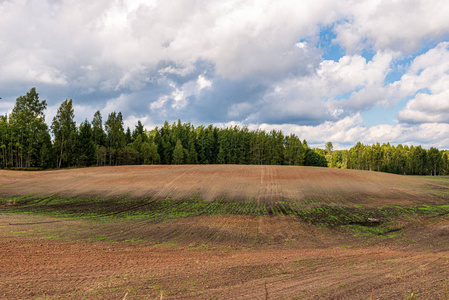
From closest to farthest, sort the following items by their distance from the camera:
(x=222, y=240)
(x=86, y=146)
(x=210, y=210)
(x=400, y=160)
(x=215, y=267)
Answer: (x=215, y=267), (x=222, y=240), (x=210, y=210), (x=86, y=146), (x=400, y=160)

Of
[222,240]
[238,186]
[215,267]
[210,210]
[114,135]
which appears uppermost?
[114,135]

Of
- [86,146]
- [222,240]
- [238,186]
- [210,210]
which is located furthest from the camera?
[86,146]

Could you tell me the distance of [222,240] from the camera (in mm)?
17266

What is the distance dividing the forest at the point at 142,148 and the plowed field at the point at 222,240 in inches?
1425

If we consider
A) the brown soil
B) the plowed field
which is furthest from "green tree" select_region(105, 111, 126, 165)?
the plowed field

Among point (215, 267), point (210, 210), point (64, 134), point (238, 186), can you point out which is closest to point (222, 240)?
point (215, 267)

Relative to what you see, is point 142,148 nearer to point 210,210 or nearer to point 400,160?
point 210,210

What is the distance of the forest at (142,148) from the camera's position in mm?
67250

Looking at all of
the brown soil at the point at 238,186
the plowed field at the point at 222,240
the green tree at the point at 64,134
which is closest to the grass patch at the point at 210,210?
the plowed field at the point at 222,240

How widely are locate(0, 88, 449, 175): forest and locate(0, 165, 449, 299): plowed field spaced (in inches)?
1425

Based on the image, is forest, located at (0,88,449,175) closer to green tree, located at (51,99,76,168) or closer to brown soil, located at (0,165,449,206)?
green tree, located at (51,99,76,168)

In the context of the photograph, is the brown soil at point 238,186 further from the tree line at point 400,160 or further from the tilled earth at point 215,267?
the tree line at point 400,160

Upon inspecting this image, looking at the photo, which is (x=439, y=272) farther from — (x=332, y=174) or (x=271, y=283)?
(x=332, y=174)

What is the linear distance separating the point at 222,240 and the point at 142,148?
7201 centimetres
